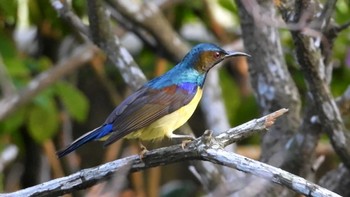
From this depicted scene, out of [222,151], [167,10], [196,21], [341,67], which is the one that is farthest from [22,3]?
[222,151]

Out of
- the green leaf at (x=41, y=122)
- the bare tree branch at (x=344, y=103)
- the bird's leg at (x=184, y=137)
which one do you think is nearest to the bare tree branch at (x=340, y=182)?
the bare tree branch at (x=344, y=103)

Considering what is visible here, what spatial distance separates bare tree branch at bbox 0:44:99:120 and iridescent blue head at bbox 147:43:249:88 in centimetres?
147

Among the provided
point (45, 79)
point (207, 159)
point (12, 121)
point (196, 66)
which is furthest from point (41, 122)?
point (207, 159)

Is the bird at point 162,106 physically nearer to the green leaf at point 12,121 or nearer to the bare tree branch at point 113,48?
the bare tree branch at point 113,48

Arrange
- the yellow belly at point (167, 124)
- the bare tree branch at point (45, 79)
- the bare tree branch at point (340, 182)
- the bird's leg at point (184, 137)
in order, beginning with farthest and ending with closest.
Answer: the bare tree branch at point (45, 79) < the bare tree branch at point (340, 182) < the yellow belly at point (167, 124) < the bird's leg at point (184, 137)

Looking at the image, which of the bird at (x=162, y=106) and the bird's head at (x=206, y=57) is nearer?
the bird at (x=162, y=106)

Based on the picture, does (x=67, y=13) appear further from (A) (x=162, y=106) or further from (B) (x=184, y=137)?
(B) (x=184, y=137)

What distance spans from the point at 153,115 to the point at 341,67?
2937mm

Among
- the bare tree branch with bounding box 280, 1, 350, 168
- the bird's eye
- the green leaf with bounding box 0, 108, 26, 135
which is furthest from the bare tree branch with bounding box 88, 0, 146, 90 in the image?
the green leaf with bounding box 0, 108, 26, 135

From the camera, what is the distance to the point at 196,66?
434 cm

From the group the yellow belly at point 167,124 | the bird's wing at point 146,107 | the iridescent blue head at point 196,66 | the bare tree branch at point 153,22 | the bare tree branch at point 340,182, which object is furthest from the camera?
the bare tree branch at point 153,22

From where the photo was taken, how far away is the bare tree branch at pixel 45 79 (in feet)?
19.0

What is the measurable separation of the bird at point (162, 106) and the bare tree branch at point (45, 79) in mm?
1505

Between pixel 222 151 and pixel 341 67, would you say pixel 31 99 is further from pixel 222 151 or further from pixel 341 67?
pixel 222 151
